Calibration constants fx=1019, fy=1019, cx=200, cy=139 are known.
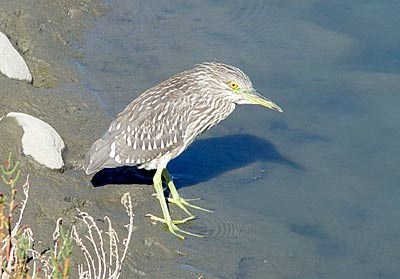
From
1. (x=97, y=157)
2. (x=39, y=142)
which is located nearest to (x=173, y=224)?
(x=97, y=157)

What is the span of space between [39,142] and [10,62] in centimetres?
126

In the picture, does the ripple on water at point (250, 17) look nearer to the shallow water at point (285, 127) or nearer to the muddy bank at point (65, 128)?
the shallow water at point (285, 127)

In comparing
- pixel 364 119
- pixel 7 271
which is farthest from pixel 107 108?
pixel 7 271

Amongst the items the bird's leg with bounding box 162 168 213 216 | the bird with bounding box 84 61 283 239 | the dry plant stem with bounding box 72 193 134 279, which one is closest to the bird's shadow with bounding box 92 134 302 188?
the bird's leg with bounding box 162 168 213 216

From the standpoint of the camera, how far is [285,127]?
347 inches

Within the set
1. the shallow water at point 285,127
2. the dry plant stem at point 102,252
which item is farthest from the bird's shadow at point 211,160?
the dry plant stem at point 102,252

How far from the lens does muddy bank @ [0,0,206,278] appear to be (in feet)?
22.8

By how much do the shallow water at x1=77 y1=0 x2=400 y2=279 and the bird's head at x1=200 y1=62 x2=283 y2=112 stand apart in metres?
0.76

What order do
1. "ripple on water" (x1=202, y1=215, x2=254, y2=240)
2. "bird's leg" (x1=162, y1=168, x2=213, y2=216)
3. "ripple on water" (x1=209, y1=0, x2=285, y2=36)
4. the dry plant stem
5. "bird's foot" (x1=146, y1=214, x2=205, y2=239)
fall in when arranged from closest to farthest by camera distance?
the dry plant stem
"bird's foot" (x1=146, y1=214, x2=205, y2=239)
"ripple on water" (x1=202, y1=215, x2=254, y2=240)
"bird's leg" (x1=162, y1=168, x2=213, y2=216)
"ripple on water" (x1=209, y1=0, x2=285, y2=36)

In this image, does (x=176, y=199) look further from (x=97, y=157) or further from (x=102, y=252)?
(x=102, y=252)

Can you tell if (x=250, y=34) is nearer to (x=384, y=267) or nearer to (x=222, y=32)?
(x=222, y=32)

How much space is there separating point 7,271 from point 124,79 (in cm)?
517

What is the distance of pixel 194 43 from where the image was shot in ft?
32.8

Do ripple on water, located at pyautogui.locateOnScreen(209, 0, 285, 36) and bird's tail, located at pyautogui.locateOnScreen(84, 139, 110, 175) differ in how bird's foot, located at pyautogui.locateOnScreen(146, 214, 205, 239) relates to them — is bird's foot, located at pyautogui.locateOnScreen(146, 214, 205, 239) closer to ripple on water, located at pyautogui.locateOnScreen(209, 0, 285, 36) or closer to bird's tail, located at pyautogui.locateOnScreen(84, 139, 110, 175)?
bird's tail, located at pyautogui.locateOnScreen(84, 139, 110, 175)
